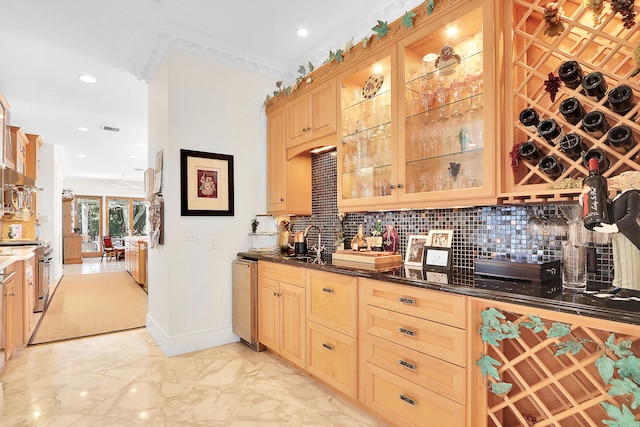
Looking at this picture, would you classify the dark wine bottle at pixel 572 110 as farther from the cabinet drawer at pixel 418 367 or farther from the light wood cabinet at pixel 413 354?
the cabinet drawer at pixel 418 367

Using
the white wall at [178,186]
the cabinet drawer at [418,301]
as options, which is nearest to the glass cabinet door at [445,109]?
the cabinet drawer at [418,301]

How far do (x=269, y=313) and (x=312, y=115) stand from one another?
69.1 inches

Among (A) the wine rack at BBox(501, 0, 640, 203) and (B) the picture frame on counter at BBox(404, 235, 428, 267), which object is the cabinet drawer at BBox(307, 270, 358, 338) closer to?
(B) the picture frame on counter at BBox(404, 235, 428, 267)

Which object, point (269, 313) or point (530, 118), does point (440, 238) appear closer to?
point (530, 118)

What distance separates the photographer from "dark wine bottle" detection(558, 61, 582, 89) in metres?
1.55

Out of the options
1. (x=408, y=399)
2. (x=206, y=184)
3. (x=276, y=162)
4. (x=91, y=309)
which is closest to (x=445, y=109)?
(x=408, y=399)

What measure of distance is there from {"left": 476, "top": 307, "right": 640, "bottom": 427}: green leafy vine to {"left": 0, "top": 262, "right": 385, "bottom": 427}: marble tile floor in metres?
0.89

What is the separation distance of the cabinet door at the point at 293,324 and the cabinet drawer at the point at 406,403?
680 millimetres

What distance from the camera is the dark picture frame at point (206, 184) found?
325 cm

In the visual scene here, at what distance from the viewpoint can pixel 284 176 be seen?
3.46 m

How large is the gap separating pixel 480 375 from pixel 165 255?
274 cm

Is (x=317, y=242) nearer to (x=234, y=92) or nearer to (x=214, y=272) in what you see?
(x=214, y=272)

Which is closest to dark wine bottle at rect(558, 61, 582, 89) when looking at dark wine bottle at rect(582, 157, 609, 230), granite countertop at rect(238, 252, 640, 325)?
dark wine bottle at rect(582, 157, 609, 230)

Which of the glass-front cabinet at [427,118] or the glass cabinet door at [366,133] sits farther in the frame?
the glass cabinet door at [366,133]
